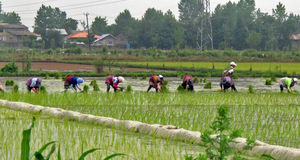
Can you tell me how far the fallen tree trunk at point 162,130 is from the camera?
6.05 m

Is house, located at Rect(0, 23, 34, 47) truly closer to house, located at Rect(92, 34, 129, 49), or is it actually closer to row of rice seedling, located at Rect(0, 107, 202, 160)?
house, located at Rect(92, 34, 129, 49)

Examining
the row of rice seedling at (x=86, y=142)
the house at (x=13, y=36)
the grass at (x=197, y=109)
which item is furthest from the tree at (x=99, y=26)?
the row of rice seedling at (x=86, y=142)

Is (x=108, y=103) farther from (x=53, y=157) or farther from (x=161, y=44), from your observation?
(x=161, y=44)

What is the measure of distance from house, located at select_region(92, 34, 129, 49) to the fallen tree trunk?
2819 inches

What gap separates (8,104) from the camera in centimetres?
1163

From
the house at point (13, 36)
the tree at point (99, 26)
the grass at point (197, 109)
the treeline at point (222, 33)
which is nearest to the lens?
the grass at point (197, 109)

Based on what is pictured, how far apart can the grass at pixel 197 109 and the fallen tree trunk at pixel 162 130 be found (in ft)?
2.41

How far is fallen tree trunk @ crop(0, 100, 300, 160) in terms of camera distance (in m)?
6.05

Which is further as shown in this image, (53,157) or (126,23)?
(126,23)

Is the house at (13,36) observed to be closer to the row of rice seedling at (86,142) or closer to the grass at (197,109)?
the grass at (197,109)

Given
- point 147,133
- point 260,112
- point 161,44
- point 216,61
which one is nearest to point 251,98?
point 260,112

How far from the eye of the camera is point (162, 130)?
770cm

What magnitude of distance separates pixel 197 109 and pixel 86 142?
5.13m

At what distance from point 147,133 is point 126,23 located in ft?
270
